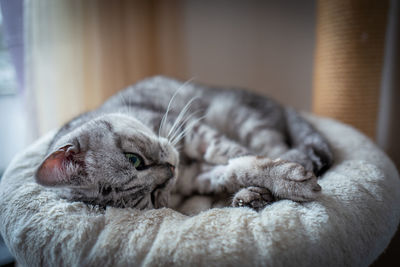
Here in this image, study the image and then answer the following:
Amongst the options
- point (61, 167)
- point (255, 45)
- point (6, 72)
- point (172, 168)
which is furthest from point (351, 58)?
point (6, 72)

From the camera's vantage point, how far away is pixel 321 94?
5.66 feet

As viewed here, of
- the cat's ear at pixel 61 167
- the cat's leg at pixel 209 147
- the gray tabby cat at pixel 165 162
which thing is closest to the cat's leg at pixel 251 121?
the gray tabby cat at pixel 165 162

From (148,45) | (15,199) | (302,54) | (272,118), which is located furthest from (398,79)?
(15,199)

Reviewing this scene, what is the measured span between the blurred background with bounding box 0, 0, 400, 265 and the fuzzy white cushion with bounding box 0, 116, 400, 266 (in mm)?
449

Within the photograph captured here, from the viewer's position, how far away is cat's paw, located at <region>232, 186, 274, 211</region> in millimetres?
812

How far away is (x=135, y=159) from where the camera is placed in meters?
0.83

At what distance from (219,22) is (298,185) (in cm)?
186

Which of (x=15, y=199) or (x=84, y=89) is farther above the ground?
(x=84, y=89)

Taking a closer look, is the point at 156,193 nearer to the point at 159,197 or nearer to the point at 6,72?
the point at 159,197

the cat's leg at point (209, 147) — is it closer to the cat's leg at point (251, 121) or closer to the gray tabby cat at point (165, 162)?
the gray tabby cat at point (165, 162)

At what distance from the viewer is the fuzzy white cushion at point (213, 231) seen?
65 centimetres

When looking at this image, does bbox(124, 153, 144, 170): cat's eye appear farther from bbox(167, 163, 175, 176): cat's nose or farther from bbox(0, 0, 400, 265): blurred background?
bbox(0, 0, 400, 265): blurred background

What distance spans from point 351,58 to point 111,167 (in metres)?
1.36

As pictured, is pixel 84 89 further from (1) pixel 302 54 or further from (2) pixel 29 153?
(1) pixel 302 54
